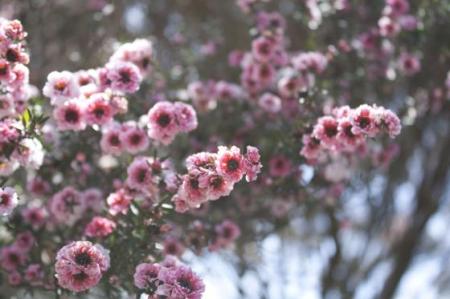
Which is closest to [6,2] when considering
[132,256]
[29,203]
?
[29,203]

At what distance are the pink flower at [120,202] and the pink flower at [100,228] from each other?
0.08 m

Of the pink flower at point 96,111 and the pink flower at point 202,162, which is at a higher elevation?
the pink flower at point 96,111

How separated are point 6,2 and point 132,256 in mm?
3405

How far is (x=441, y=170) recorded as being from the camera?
7.02m

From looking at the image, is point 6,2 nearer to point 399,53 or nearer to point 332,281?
point 399,53

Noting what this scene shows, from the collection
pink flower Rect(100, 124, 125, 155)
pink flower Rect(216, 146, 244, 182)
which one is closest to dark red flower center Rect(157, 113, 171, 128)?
pink flower Rect(100, 124, 125, 155)

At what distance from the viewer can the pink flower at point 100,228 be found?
4.15 metres

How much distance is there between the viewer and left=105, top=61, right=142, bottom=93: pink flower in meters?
4.18

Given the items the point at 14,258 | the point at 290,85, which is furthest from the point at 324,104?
the point at 14,258

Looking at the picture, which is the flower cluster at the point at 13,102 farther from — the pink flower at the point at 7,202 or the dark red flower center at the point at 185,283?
the dark red flower center at the point at 185,283

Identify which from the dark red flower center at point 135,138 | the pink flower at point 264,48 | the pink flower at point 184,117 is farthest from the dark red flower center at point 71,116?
the pink flower at point 264,48

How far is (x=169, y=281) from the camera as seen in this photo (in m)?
3.17

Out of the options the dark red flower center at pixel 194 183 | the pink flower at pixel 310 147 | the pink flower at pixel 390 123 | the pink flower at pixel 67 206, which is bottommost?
the dark red flower center at pixel 194 183

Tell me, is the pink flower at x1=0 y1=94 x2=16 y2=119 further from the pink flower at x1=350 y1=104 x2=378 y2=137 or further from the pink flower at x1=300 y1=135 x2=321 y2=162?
the pink flower at x1=350 y1=104 x2=378 y2=137
